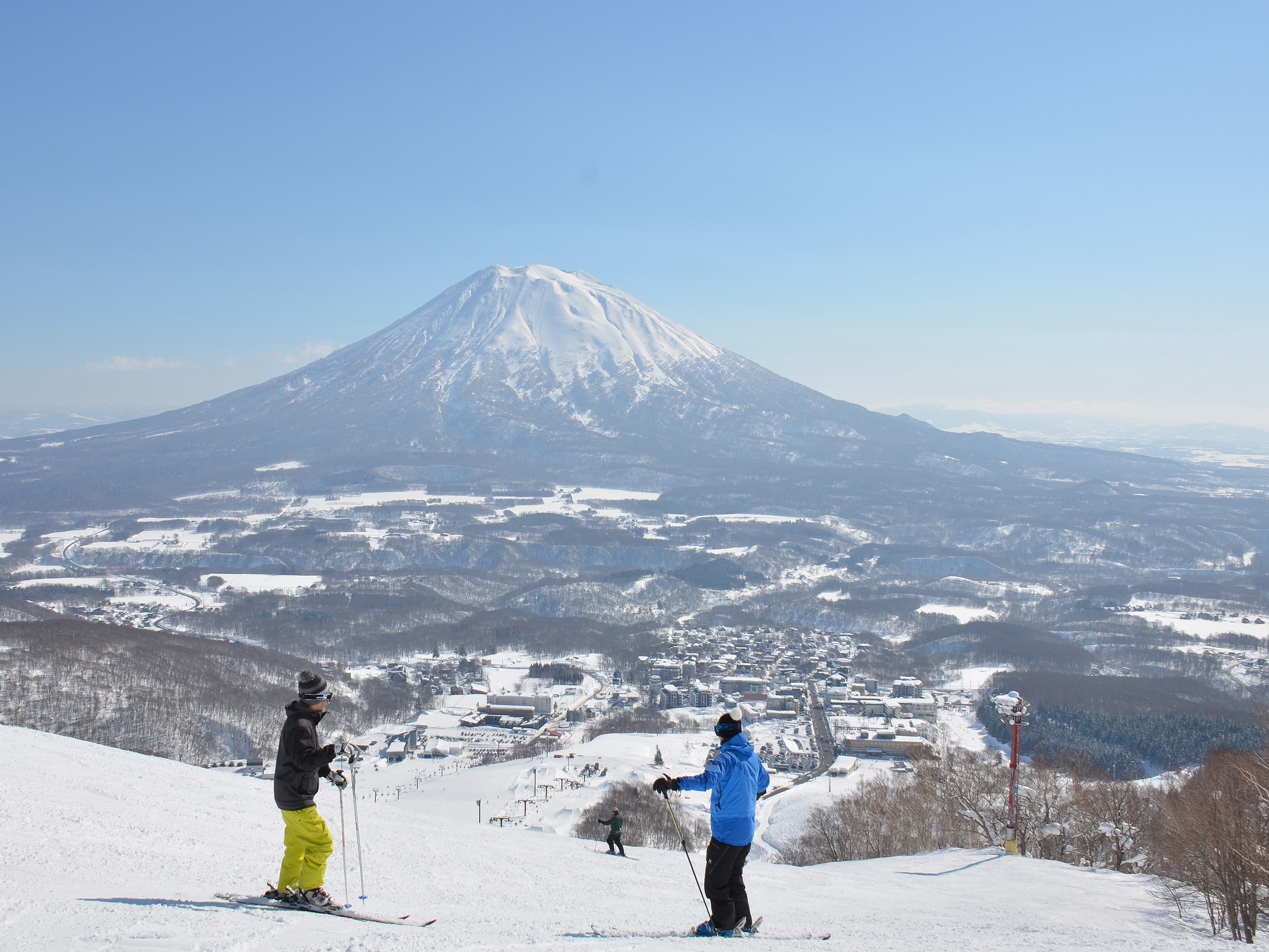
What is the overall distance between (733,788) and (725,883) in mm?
797

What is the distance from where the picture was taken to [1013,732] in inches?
539

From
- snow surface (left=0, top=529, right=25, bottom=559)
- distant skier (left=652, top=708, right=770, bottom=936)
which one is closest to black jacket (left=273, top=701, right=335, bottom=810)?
distant skier (left=652, top=708, right=770, bottom=936)

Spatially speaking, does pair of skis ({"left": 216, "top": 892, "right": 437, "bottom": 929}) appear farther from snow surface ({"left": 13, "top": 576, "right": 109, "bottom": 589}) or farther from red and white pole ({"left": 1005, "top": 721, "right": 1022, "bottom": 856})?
snow surface ({"left": 13, "top": 576, "right": 109, "bottom": 589})

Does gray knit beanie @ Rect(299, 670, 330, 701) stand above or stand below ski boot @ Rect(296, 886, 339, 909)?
above

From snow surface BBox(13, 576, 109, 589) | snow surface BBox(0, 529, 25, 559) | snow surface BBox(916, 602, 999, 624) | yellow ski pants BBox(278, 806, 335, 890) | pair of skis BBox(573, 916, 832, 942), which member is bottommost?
snow surface BBox(916, 602, 999, 624)

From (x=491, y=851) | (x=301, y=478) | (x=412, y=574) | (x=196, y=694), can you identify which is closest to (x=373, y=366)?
(x=301, y=478)

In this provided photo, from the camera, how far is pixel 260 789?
1254 centimetres

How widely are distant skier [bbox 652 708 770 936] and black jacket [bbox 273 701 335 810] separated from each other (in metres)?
2.30

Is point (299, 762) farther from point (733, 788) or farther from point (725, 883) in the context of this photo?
point (725, 883)

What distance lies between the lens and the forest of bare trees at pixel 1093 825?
28.5 feet

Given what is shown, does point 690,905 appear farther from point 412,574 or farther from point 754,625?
point 412,574

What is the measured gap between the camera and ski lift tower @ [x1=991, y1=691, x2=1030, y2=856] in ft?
43.3

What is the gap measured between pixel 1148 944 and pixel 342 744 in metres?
6.46

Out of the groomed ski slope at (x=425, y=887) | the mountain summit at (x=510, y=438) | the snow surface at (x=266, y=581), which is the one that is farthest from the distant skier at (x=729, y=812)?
the mountain summit at (x=510, y=438)
